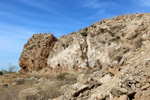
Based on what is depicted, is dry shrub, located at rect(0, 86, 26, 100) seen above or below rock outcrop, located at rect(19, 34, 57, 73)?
below

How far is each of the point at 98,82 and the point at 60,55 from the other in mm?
9338

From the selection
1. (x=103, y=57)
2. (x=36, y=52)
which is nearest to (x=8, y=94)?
(x=103, y=57)

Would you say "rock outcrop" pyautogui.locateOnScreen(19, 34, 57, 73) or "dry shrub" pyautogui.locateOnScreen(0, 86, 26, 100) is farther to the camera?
"rock outcrop" pyautogui.locateOnScreen(19, 34, 57, 73)

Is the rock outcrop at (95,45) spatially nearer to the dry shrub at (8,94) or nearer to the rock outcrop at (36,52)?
the rock outcrop at (36,52)

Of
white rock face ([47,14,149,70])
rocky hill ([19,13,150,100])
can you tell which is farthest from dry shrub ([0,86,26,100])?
white rock face ([47,14,149,70])

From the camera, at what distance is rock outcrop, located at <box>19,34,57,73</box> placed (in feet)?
50.4

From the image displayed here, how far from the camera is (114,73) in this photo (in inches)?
173

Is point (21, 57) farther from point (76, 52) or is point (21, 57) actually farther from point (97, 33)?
point (97, 33)

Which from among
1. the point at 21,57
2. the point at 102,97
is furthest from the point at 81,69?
the point at 21,57

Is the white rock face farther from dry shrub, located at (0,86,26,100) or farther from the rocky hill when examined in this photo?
dry shrub, located at (0,86,26,100)

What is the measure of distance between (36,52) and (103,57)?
909cm

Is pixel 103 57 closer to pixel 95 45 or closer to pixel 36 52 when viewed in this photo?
pixel 95 45

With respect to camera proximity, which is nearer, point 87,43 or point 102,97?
point 102,97

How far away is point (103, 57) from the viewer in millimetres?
9812
